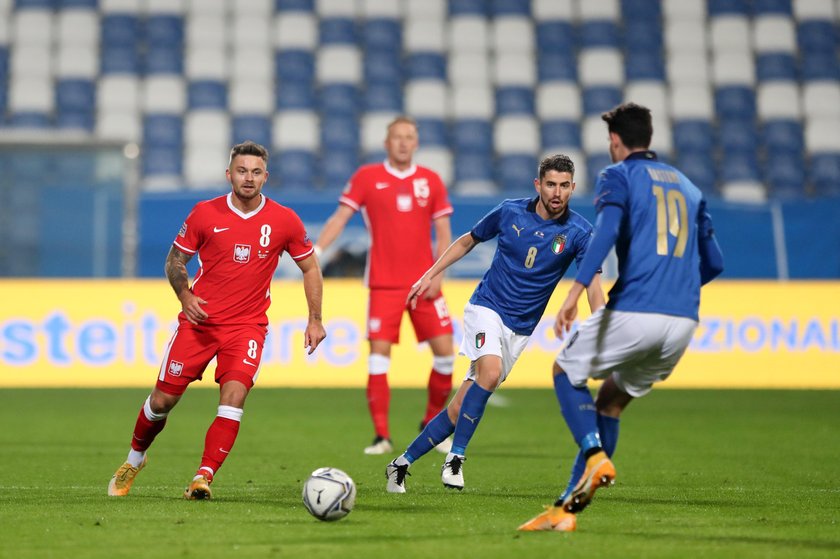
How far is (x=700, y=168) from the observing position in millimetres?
20609

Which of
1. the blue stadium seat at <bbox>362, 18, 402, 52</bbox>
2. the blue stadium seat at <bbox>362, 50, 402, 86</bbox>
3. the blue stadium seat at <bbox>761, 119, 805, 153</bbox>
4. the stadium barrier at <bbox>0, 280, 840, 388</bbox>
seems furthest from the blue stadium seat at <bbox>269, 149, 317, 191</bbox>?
the blue stadium seat at <bbox>761, 119, 805, 153</bbox>

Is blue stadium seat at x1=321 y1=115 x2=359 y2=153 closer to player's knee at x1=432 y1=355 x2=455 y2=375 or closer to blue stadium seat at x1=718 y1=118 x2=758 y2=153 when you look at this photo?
blue stadium seat at x1=718 y1=118 x2=758 y2=153

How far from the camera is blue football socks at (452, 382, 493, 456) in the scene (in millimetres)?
7090

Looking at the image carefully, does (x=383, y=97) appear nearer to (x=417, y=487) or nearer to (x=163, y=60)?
(x=163, y=60)

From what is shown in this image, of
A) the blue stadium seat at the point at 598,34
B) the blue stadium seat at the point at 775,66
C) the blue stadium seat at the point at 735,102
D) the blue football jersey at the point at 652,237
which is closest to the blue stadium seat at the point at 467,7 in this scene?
the blue stadium seat at the point at 598,34

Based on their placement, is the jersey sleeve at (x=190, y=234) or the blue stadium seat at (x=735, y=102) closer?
the jersey sleeve at (x=190, y=234)

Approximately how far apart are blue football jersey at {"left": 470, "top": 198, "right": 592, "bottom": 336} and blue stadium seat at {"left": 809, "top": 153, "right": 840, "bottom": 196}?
1395 cm

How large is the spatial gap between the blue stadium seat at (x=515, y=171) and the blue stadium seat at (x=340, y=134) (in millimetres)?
2252

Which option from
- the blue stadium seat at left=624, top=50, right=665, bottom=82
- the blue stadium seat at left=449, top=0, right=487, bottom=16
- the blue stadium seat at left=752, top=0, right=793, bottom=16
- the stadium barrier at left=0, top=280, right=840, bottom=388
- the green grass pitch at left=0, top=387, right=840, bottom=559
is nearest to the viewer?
the green grass pitch at left=0, top=387, right=840, bottom=559

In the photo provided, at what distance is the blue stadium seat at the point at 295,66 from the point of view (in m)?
21.3

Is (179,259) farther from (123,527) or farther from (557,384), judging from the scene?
(557,384)

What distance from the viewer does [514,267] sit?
23.9 ft

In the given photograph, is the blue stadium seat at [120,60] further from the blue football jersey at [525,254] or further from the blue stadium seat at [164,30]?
the blue football jersey at [525,254]

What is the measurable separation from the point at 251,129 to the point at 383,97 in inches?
86.3
